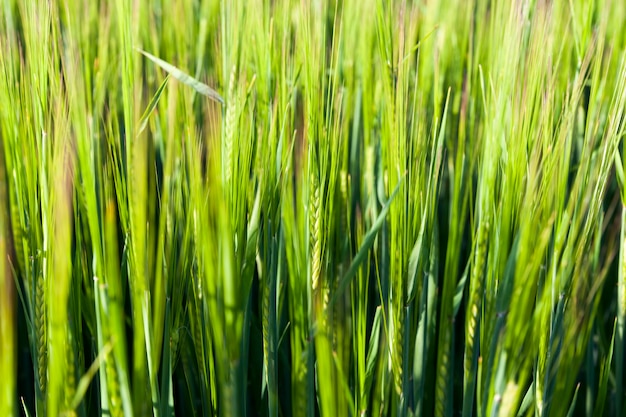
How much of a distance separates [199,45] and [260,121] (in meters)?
0.31

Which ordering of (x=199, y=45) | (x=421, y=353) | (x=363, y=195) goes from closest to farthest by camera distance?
(x=421, y=353) → (x=363, y=195) → (x=199, y=45)

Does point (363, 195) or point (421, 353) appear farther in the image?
point (363, 195)

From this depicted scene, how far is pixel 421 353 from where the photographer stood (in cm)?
71

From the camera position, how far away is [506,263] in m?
0.60

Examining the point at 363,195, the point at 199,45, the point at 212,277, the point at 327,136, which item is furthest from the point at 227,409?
the point at 199,45

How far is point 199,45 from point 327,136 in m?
0.44

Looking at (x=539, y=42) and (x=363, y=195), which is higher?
(x=539, y=42)

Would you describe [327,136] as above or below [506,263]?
above

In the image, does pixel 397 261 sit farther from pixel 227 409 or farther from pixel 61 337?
pixel 61 337

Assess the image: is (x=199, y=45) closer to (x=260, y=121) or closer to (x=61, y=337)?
(x=260, y=121)

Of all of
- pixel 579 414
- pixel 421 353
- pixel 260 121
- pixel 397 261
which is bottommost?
pixel 579 414

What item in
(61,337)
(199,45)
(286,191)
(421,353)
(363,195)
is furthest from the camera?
(199,45)

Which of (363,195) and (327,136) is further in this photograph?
(363,195)

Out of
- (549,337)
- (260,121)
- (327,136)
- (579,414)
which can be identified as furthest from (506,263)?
(579,414)
